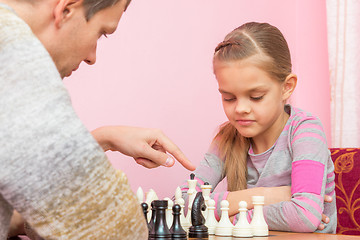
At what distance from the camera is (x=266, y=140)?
1.90m

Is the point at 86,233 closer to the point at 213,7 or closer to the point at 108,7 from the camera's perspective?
the point at 108,7

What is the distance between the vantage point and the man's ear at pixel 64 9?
2.52ft

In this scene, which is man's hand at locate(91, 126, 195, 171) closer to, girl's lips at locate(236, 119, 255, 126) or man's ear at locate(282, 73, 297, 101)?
girl's lips at locate(236, 119, 255, 126)

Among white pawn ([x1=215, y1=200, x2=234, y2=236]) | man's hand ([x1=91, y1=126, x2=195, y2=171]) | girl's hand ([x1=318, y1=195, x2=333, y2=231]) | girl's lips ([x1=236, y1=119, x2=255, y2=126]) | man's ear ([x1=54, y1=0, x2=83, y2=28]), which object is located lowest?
girl's hand ([x1=318, y1=195, x2=333, y2=231])

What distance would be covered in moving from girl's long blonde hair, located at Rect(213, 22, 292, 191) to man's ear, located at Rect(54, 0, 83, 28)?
1.09 m

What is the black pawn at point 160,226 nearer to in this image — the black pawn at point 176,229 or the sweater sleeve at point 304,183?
the black pawn at point 176,229

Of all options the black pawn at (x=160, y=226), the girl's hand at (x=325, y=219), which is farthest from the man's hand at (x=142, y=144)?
the girl's hand at (x=325, y=219)

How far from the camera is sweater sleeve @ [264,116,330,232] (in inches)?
58.2

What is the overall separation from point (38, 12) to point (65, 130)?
305mm

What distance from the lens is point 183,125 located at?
2.35 m

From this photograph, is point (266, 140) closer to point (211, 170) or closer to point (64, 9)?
point (211, 170)

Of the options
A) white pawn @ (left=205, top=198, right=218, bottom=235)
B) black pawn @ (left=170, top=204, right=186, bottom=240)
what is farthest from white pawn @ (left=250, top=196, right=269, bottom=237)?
black pawn @ (left=170, top=204, right=186, bottom=240)

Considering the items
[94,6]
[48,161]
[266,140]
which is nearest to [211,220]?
[266,140]

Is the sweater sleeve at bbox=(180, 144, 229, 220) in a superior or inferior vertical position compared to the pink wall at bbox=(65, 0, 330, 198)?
inferior
